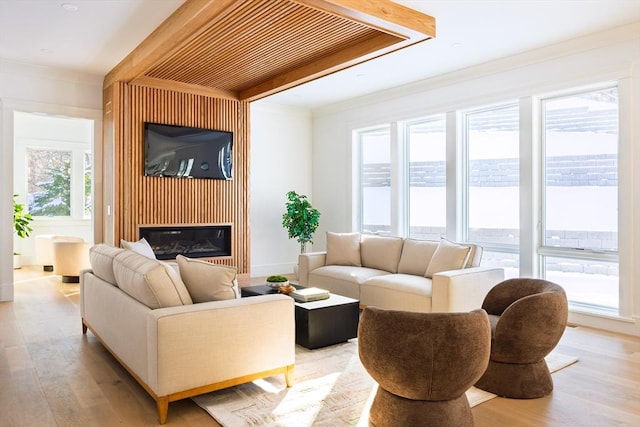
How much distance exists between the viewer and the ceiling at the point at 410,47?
3924 mm

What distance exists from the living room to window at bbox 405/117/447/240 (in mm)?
Answer: 248

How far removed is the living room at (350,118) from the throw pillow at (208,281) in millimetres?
3657

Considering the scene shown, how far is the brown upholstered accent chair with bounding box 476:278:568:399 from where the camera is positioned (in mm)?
2834

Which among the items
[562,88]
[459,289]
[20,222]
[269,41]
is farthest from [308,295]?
[20,222]

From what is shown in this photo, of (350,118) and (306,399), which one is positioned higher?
(350,118)

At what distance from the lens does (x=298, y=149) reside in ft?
26.5

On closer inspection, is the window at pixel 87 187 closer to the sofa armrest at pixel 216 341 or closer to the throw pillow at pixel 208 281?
the throw pillow at pixel 208 281

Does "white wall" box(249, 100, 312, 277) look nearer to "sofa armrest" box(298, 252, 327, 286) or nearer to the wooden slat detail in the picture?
the wooden slat detail

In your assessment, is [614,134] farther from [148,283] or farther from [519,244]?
[148,283]

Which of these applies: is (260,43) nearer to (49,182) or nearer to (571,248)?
(571,248)

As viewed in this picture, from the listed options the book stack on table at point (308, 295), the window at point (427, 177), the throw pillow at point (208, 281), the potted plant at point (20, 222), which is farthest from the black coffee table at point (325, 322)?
the potted plant at point (20, 222)

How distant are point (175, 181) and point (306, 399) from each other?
4.07 meters

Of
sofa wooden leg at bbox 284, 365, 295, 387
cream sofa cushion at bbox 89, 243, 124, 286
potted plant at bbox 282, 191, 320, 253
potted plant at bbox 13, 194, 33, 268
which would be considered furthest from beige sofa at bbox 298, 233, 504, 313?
potted plant at bbox 13, 194, 33, 268

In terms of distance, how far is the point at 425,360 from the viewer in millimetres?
2205
